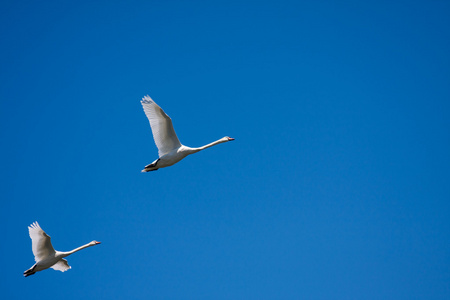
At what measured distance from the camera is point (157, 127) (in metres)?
32.7

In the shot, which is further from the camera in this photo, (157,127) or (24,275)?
(24,275)

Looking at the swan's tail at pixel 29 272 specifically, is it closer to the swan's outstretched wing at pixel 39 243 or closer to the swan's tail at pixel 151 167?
the swan's outstretched wing at pixel 39 243

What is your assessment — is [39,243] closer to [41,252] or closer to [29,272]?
[41,252]

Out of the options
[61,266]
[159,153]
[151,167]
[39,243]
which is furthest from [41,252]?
[159,153]

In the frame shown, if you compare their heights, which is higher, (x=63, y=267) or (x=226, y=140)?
(x=226, y=140)

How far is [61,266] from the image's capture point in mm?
37500

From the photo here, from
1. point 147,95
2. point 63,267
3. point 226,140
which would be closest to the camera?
point 147,95

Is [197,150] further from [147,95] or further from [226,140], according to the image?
[147,95]

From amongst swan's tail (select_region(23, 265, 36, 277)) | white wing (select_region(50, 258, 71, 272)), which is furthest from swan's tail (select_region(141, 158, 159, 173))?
swan's tail (select_region(23, 265, 36, 277))

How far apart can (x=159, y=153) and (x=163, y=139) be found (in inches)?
34.1

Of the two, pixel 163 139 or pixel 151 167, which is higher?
pixel 163 139

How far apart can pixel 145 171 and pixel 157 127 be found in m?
2.84

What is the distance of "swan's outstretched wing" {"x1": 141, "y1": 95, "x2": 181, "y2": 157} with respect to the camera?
105 feet

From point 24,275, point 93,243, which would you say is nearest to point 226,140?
point 93,243
